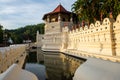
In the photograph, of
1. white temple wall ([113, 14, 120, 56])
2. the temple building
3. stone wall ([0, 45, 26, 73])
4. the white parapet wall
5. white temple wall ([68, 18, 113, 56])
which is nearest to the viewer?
the white parapet wall

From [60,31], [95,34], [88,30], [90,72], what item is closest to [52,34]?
[60,31]

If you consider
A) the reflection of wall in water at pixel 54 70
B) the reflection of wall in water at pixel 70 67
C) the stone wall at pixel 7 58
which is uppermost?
the stone wall at pixel 7 58

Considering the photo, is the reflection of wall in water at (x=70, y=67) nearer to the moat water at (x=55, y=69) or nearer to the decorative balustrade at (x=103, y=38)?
the moat water at (x=55, y=69)

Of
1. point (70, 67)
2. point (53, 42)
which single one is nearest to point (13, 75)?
point (70, 67)

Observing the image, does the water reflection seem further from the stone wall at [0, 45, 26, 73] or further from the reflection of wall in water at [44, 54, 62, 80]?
the stone wall at [0, 45, 26, 73]

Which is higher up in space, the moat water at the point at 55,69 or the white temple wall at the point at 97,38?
the white temple wall at the point at 97,38

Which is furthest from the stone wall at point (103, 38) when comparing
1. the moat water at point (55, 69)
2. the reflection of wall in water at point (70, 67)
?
the reflection of wall in water at point (70, 67)

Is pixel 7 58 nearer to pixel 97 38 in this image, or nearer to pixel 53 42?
pixel 97 38

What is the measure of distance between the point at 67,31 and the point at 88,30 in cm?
1322

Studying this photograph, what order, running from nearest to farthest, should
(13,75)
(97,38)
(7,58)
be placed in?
1. (13,75)
2. (7,58)
3. (97,38)

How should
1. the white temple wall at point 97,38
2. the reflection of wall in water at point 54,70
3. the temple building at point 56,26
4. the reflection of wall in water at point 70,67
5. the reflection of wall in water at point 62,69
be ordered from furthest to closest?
the temple building at point 56,26 < the white temple wall at point 97,38 < the reflection of wall in water at point 70,67 < the reflection of wall in water at point 54,70 < the reflection of wall in water at point 62,69

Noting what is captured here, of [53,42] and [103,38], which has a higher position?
[103,38]

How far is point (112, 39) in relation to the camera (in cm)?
1692

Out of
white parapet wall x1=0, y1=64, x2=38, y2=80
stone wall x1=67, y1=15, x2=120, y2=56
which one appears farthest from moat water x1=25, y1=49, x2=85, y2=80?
white parapet wall x1=0, y1=64, x2=38, y2=80
